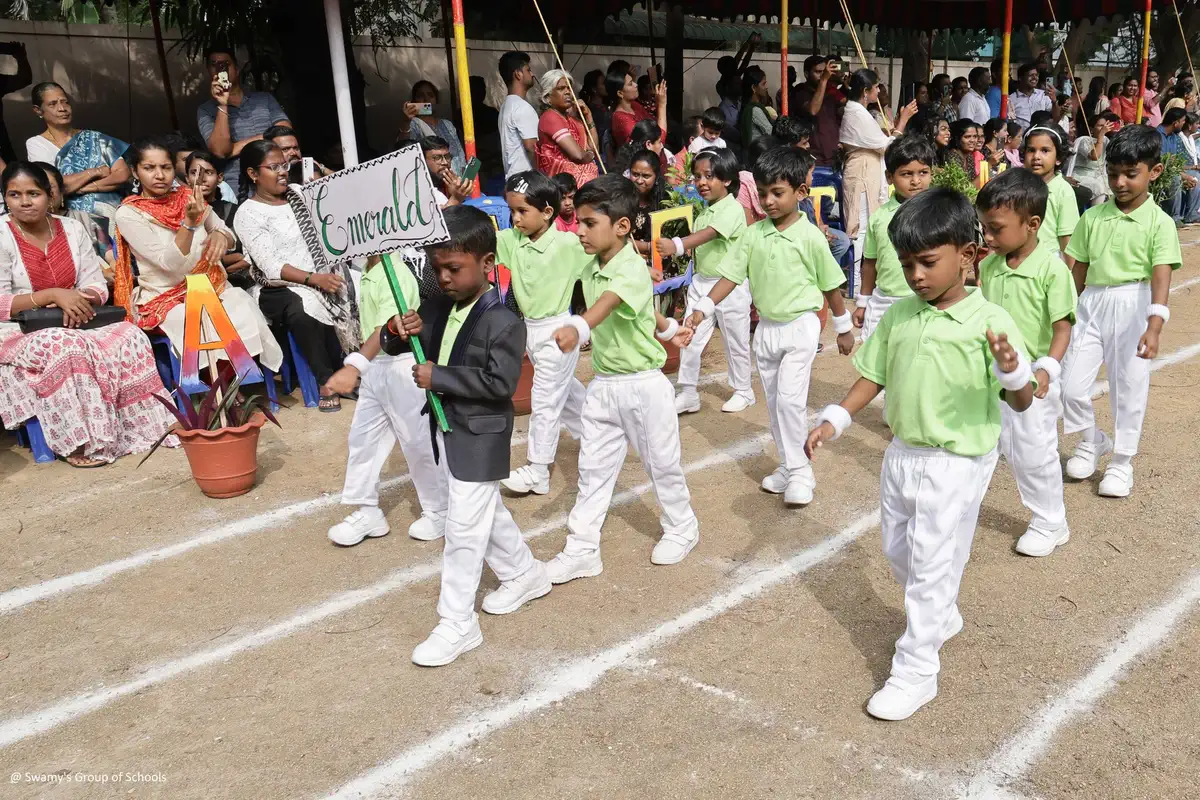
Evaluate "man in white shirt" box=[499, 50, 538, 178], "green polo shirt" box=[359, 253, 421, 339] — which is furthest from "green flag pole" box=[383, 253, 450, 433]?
"man in white shirt" box=[499, 50, 538, 178]

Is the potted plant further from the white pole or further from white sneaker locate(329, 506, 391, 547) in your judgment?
the white pole

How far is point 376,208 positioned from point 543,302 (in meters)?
1.86

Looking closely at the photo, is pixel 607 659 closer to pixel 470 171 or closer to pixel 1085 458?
pixel 1085 458

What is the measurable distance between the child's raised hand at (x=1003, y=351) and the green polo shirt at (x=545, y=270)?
2.92m

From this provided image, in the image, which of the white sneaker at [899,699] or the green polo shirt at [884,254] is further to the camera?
the green polo shirt at [884,254]

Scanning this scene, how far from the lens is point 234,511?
536 centimetres

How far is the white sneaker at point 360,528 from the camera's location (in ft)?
15.9

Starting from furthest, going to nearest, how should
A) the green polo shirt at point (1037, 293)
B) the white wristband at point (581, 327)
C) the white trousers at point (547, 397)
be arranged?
the white trousers at point (547, 397)
the green polo shirt at point (1037, 293)
the white wristband at point (581, 327)

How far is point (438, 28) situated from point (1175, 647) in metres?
12.3

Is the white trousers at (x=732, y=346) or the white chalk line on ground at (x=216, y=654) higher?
the white trousers at (x=732, y=346)

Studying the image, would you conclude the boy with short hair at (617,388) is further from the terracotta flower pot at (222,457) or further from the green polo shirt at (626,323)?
the terracotta flower pot at (222,457)

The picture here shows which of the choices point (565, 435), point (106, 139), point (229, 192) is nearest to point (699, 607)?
point (565, 435)

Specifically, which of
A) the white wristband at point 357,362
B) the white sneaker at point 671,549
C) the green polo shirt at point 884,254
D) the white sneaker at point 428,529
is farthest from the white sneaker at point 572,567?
the green polo shirt at point 884,254

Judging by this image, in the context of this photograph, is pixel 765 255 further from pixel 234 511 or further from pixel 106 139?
pixel 106 139
